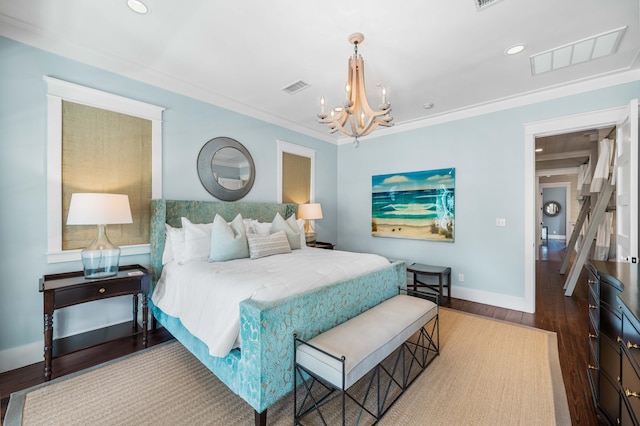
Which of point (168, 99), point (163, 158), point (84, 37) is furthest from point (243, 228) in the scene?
point (84, 37)

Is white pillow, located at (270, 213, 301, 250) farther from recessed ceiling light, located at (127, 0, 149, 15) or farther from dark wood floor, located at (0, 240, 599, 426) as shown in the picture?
recessed ceiling light, located at (127, 0, 149, 15)

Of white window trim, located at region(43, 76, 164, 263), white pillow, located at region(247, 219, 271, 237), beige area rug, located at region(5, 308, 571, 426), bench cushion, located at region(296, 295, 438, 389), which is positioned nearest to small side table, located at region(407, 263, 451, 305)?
beige area rug, located at region(5, 308, 571, 426)

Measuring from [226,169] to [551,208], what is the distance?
13336 mm

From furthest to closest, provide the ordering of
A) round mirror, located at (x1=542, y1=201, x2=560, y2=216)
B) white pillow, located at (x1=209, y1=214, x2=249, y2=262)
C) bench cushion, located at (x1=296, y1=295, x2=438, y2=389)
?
round mirror, located at (x1=542, y1=201, x2=560, y2=216), white pillow, located at (x1=209, y1=214, x2=249, y2=262), bench cushion, located at (x1=296, y1=295, x2=438, y2=389)

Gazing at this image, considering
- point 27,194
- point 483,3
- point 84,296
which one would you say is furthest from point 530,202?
point 27,194

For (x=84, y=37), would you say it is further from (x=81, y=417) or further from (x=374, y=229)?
(x=374, y=229)

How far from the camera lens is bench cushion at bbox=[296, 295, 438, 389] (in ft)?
4.86

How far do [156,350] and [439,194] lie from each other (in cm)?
409

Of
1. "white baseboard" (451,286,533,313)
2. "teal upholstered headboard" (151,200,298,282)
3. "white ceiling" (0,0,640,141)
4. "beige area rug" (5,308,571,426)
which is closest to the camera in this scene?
"beige area rug" (5,308,571,426)

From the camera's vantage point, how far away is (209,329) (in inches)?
73.0

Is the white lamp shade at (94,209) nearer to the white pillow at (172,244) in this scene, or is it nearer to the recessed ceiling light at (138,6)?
the white pillow at (172,244)

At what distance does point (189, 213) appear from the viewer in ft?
10.4

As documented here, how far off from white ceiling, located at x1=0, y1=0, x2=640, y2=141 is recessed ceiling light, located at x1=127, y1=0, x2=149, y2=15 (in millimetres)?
45

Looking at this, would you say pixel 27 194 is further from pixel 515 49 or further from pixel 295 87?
pixel 515 49
